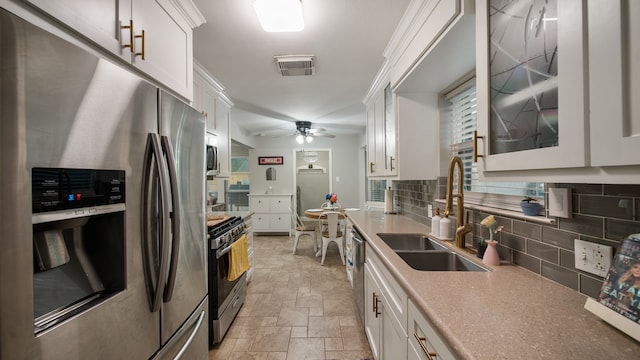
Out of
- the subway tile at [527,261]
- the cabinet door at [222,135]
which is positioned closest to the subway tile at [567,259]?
the subway tile at [527,261]

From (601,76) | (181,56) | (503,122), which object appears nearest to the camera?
(601,76)

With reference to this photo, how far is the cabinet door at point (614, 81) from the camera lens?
50 centimetres

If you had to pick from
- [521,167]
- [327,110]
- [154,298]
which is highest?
[327,110]

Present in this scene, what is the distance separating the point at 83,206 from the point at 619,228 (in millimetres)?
1620

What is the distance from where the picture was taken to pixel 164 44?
4.39 feet

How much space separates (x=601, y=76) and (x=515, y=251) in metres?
0.90

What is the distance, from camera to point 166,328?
104cm

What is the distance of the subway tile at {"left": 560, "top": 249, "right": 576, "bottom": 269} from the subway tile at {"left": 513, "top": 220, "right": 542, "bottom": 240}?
0.38 feet

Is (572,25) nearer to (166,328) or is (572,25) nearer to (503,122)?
(503,122)

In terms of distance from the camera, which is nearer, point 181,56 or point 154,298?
point 154,298

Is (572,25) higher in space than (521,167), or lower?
higher

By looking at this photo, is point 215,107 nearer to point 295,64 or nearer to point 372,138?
point 295,64

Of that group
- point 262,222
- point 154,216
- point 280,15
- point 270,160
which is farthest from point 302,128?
point 154,216

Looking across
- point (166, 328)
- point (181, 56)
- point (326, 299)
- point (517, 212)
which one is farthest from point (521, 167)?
point (326, 299)
